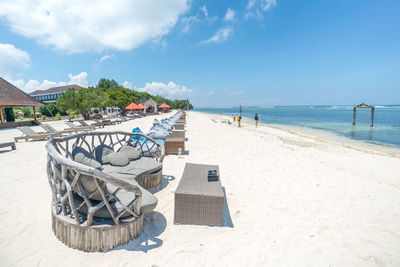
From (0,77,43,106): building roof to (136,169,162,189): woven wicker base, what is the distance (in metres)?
18.1

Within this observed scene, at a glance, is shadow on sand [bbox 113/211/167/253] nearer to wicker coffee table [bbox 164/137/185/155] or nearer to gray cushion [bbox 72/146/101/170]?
gray cushion [bbox 72/146/101/170]

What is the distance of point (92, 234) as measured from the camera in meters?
2.17

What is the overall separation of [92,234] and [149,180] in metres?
1.70

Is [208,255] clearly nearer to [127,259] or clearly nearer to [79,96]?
[127,259]

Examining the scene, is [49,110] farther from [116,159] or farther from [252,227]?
[252,227]

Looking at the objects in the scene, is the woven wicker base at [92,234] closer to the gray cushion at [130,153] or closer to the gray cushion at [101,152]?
the gray cushion at [101,152]

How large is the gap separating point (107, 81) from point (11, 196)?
7166 centimetres

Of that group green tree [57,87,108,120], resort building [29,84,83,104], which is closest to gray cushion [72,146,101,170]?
green tree [57,87,108,120]

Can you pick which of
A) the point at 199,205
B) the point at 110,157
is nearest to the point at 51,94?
the point at 110,157

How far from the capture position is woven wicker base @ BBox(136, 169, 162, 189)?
3.79m

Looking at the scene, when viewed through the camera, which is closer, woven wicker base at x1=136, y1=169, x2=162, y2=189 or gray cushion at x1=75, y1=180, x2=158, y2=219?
gray cushion at x1=75, y1=180, x2=158, y2=219

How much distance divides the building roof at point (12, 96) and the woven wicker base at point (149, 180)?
1815cm

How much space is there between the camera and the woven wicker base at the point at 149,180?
3791 millimetres

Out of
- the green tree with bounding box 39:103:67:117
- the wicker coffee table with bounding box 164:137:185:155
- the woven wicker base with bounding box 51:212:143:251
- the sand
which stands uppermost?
the green tree with bounding box 39:103:67:117
